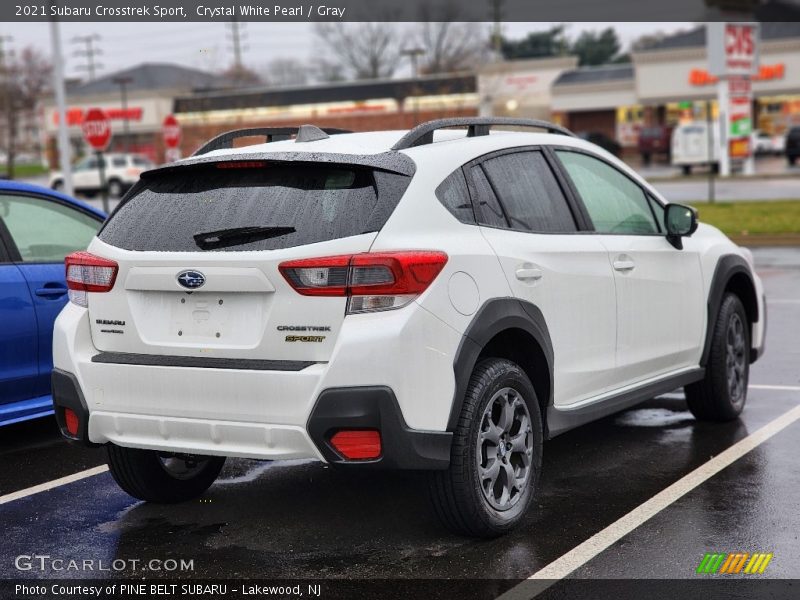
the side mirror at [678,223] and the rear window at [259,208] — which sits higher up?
the rear window at [259,208]

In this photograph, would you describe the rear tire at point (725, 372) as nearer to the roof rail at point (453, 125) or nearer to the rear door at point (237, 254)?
the roof rail at point (453, 125)

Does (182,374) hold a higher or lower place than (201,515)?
higher

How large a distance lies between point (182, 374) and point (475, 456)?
3.96 ft

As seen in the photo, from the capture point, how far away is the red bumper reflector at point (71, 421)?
4.85 m

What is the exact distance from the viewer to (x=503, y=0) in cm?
8881

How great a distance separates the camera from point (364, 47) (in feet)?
275

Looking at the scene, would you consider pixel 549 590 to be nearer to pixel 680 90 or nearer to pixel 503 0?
pixel 680 90

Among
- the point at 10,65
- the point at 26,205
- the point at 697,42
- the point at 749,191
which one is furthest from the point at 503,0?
the point at 26,205

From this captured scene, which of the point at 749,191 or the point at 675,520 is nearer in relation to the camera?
the point at 675,520

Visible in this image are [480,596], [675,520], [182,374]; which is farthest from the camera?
[675,520]

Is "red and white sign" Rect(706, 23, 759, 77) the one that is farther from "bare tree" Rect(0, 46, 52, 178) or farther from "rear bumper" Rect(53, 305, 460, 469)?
"bare tree" Rect(0, 46, 52, 178)

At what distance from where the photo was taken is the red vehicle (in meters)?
54.7

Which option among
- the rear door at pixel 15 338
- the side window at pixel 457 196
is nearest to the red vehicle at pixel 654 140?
the rear door at pixel 15 338

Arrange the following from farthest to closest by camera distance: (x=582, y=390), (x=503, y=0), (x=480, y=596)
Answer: (x=503, y=0)
(x=582, y=390)
(x=480, y=596)
